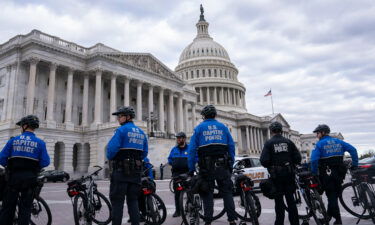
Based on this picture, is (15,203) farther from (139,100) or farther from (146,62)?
(146,62)

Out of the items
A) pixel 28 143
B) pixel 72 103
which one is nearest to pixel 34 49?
pixel 72 103

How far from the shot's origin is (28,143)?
615 centimetres

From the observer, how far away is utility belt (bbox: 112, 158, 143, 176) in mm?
5578

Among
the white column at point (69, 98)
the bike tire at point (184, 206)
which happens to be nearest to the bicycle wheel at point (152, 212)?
the bike tire at point (184, 206)

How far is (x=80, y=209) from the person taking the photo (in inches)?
268

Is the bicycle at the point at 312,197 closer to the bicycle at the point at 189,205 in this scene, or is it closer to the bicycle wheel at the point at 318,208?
the bicycle wheel at the point at 318,208

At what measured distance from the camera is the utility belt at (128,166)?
558 centimetres

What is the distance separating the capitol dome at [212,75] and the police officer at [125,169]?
82053 mm

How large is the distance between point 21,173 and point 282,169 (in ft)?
17.4

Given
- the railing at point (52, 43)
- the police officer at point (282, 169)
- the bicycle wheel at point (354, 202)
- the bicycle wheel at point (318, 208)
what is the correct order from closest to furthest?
the police officer at point (282, 169)
the bicycle wheel at point (318, 208)
the bicycle wheel at point (354, 202)
the railing at point (52, 43)

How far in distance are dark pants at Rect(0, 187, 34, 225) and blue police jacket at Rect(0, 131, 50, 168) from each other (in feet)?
2.01

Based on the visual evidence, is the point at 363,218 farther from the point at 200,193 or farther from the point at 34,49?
the point at 34,49

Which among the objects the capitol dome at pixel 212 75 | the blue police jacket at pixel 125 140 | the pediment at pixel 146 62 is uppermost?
the capitol dome at pixel 212 75

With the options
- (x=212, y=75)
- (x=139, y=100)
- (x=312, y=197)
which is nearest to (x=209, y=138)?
(x=312, y=197)
